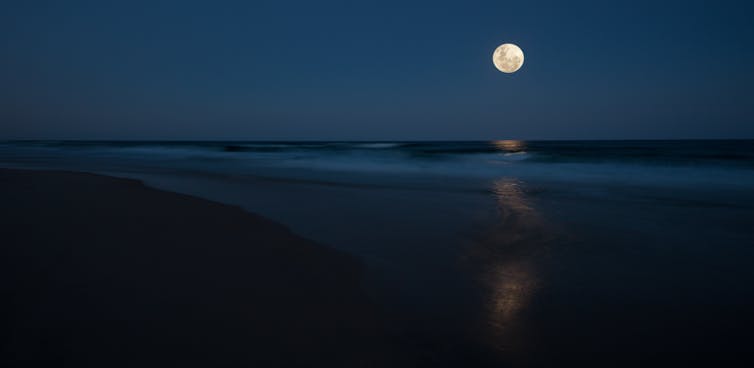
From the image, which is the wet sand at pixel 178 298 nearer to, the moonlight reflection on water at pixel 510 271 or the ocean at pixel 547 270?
the ocean at pixel 547 270

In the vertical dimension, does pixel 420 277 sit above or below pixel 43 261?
below

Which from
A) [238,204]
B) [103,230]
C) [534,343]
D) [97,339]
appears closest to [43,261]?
[103,230]

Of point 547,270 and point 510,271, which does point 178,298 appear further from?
point 547,270

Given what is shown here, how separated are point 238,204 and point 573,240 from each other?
5.03m

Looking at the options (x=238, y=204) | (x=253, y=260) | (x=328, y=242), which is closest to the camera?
(x=253, y=260)

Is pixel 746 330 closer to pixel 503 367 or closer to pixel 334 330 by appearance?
pixel 503 367

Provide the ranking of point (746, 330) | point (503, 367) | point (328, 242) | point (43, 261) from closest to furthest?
point (503, 367), point (746, 330), point (43, 261), point (328, 242)

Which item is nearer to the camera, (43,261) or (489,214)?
(43,261)

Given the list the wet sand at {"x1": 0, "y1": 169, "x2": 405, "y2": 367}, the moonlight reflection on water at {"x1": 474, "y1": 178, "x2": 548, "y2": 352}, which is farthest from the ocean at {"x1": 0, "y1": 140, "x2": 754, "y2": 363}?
the wet sand at {"x1": 0, "y1": 169, "x2": 405, "y2": 367}

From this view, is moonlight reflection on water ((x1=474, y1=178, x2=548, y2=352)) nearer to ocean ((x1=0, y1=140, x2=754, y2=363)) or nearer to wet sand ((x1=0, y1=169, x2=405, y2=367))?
ocean ((x1=0, y1=140, x2=754, y2=363))

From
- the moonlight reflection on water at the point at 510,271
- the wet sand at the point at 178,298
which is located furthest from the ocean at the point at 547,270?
the wet sand at the point at 178,298

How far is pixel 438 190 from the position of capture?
28.3ft

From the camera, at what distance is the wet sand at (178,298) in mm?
1886

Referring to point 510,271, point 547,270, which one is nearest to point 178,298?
point 510,271
